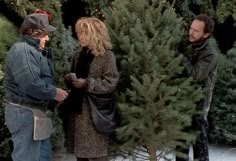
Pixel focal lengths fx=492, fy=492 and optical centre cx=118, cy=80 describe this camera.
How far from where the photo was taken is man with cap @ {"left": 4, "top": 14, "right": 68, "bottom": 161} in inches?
145

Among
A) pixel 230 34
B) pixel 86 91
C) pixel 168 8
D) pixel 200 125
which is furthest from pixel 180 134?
pixel 230 34

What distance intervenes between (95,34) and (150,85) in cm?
60

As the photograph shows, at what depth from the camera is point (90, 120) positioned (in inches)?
161

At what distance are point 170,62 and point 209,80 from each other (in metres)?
0.58

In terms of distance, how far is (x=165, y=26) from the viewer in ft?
13.9

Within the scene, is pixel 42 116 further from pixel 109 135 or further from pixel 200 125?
pixel 200 125

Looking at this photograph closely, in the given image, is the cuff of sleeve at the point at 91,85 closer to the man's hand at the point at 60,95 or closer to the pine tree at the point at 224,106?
the man's hand at the point at 60,95

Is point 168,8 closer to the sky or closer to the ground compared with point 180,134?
closer to the sky

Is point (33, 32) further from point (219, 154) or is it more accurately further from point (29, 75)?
point (219, 154)

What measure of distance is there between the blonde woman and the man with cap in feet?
0.73

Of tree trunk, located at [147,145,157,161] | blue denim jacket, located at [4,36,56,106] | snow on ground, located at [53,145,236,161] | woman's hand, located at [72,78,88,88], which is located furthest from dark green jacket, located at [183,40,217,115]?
snow on ground, located at [53,145,236,161]

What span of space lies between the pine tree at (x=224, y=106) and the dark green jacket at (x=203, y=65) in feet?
6.95

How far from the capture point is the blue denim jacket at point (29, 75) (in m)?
3.66

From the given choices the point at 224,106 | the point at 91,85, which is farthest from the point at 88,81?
the point at 224,106
